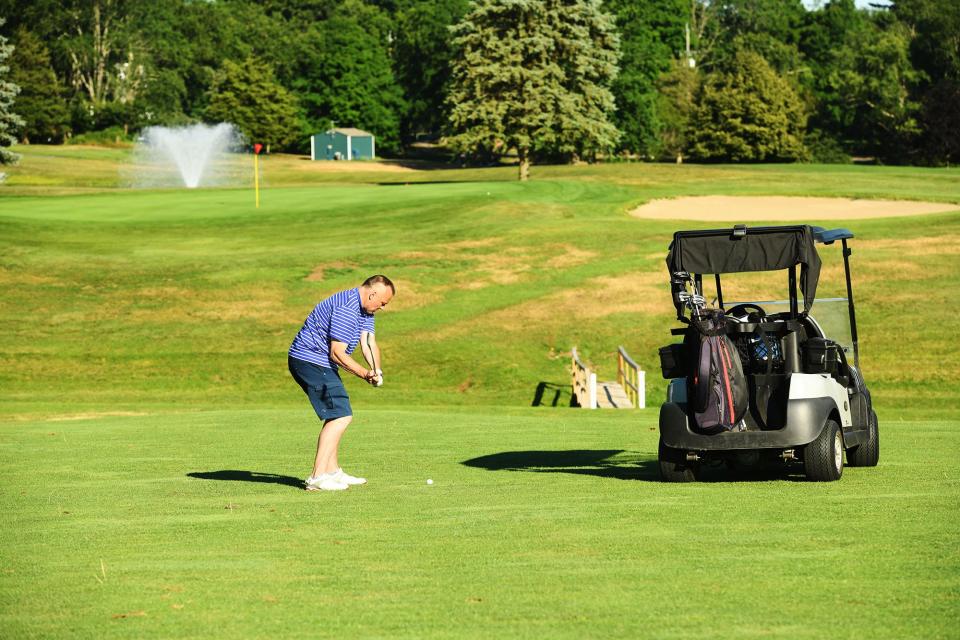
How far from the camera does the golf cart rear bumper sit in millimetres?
12055

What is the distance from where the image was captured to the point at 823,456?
12.2 meters

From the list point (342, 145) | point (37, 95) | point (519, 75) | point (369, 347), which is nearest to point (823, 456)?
point (369, 347)

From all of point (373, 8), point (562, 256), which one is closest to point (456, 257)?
point (562, 256)

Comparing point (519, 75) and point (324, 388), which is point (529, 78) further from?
point (324, 388)

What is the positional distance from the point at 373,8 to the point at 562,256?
409ft

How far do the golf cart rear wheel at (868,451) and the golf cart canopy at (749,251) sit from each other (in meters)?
2.26

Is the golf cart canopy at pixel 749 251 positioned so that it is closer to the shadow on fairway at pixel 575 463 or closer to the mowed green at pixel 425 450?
the mowed green at pixel 425 450

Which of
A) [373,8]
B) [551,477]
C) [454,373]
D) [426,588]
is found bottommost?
[454,373]

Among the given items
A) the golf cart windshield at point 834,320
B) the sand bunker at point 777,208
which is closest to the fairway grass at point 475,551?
the golf cart windshield at point 834,320

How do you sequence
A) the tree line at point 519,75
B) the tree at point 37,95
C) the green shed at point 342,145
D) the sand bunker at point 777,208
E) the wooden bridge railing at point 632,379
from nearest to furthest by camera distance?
the wooden bridge railing at point 632,379 → the sand bunker at point 777,208 → the tree line at point 519,75 → the tree at point 37,95 → the green shed at point 342,145

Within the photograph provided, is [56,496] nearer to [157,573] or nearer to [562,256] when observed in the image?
[157,573]

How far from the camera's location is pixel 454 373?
3216 centimetres

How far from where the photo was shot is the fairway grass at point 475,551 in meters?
6.84

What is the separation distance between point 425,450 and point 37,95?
377ft
